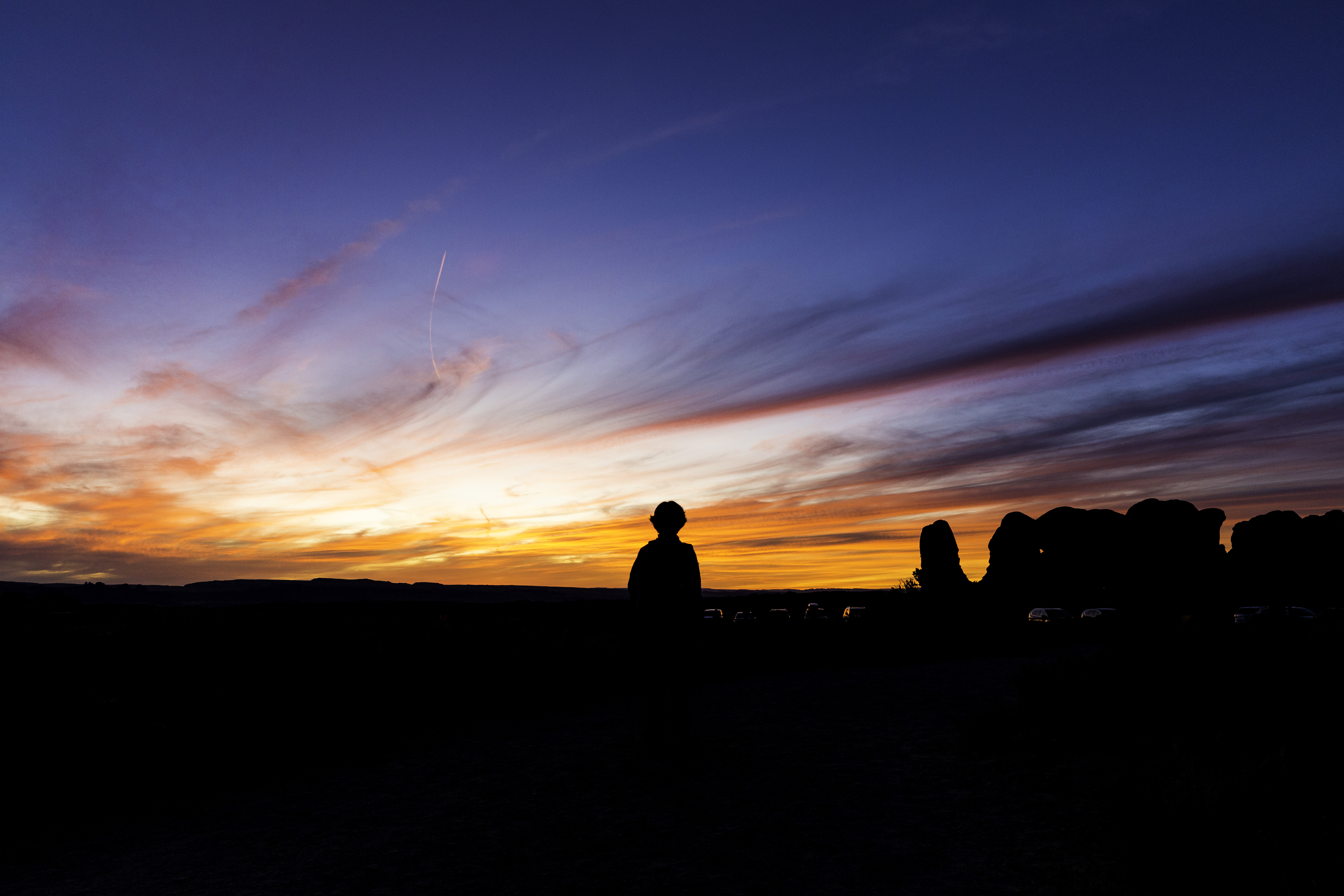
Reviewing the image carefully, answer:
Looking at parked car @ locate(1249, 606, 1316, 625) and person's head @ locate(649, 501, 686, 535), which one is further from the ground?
person's head @ locate(649, 501, 686, 535)

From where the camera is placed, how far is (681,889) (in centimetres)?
405

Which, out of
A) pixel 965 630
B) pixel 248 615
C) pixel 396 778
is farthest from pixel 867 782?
pixel 965 630

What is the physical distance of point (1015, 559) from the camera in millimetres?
79750

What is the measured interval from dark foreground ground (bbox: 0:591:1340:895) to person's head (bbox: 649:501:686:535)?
6.75 feet

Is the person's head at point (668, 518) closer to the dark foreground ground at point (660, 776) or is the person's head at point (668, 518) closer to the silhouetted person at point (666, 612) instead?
the silhouetted person at point (666, 612)

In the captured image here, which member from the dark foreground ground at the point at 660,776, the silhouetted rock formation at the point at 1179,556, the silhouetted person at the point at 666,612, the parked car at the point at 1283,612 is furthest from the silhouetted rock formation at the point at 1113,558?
the silhouetted person at the point at 666,612

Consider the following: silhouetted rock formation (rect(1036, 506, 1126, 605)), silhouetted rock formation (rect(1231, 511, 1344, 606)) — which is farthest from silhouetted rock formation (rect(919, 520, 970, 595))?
silhouetted rock formation (rect(1231, 511, 1344, 606))

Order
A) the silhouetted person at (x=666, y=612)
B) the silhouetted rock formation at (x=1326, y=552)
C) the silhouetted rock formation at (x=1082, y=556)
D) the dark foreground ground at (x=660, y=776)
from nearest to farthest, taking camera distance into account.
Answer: the dark foreground ground at (x=660, y=776), the silhouetted person at (x=666, y=612), the silhouetted rock formation at (x=1326, y=552), the silhouetted rock formation at (x=1082, y=556)

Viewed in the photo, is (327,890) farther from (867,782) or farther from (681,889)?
(867,782)

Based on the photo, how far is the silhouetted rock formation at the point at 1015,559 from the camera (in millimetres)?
78750

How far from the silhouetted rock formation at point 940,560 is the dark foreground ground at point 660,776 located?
52.4m

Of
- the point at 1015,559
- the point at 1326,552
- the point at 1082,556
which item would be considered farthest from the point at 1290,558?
the point at 1015,559

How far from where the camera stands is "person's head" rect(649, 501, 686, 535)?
765cm

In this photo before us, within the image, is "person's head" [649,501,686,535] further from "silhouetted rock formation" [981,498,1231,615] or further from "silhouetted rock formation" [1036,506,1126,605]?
"silhouetted rock formation" [1036,506,1126,605]
